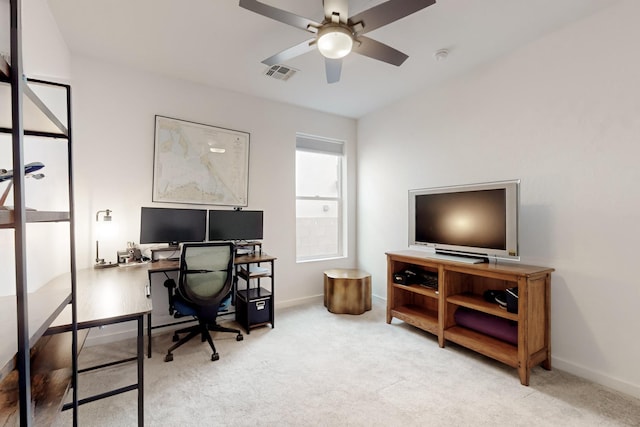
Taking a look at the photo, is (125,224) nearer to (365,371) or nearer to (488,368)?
(365,371)

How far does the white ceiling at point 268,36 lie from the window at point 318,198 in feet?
3.72

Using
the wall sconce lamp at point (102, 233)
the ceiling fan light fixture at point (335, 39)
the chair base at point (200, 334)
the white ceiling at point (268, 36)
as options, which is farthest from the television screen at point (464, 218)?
the wall sconce lamp at point (102, 233)

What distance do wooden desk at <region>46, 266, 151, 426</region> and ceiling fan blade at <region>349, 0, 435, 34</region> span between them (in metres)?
2.20

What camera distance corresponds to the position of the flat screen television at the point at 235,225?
3.37 metres

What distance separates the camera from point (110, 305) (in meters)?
1.73

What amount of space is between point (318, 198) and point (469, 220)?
224 cm

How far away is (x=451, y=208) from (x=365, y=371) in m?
1.73

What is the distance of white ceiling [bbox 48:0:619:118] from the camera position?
2.21m

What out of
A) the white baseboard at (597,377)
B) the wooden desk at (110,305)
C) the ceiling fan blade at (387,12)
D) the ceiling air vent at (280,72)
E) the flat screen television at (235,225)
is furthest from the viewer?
the flat screen television at (235,225)

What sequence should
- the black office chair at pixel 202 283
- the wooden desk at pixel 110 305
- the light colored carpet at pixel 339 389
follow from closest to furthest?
the wooden desk at pixel 110 305, the light colored carpet at pixel 339 389, the black office chair at pixel 202 283

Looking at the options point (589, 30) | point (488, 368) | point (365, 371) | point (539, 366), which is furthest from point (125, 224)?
point (589, 30)

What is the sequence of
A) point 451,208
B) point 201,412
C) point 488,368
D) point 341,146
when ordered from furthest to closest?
point 341,146
point 451,208
point 488,368
point 201,412

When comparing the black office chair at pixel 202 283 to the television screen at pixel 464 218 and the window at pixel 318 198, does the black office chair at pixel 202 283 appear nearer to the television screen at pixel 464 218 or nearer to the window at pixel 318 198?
the window at pixel 318 198

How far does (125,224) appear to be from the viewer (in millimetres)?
3064
